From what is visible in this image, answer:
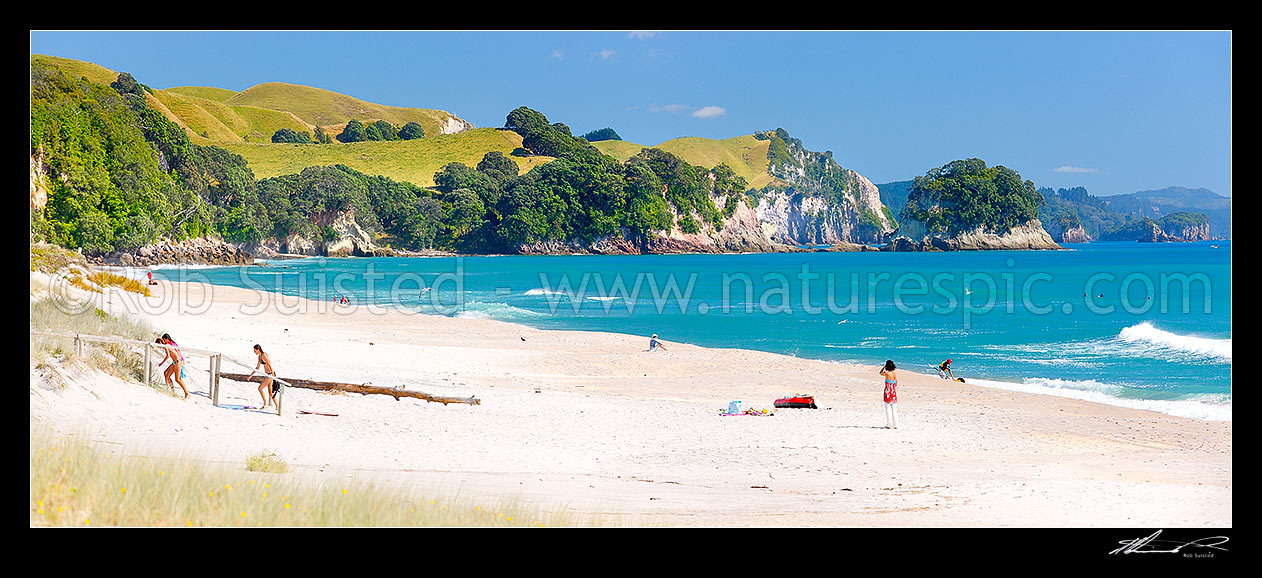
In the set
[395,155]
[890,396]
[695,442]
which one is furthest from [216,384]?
[395,155]

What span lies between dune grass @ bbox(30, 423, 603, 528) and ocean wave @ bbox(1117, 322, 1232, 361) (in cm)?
2675

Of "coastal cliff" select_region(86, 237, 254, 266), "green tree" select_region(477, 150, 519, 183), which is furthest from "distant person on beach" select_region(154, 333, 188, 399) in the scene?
"green tree" select_region(477, 150, 519, 183)

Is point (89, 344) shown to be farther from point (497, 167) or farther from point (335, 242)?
point (497, 167)

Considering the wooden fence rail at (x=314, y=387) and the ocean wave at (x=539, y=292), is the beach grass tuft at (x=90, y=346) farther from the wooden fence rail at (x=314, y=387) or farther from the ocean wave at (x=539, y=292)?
the ocean wave at (x=539, y=292)

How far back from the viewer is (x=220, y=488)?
7230 mm

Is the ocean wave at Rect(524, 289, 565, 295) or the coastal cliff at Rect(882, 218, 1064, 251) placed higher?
the coastal cliff at Rect(882, 218, 1064, 251)

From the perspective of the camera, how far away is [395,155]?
172 metres

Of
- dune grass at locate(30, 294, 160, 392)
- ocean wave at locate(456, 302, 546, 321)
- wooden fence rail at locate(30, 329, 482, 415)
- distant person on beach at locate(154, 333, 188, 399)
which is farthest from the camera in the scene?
ocean wave at locate(456, 302, 546, 321)
